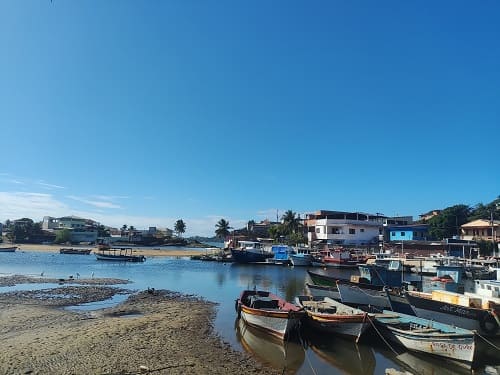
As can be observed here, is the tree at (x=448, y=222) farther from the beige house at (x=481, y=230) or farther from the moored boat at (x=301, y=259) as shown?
the moored boat at (x=301, y=259)

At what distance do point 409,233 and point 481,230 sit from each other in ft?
48.7

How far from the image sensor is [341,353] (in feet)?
52.3

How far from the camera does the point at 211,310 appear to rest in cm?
2461

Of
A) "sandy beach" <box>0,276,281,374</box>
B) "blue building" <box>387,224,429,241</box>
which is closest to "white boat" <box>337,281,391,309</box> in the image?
"sandy beach" <box>0,276,281,374</box>

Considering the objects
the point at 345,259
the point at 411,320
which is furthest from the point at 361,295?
the point at 345,259

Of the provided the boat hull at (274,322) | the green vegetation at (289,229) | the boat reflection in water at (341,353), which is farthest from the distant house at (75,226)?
the boat reflection in water at (341,353)

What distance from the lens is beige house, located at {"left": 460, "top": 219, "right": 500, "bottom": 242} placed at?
213ft

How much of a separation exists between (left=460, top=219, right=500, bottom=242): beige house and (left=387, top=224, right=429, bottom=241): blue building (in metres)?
9.19

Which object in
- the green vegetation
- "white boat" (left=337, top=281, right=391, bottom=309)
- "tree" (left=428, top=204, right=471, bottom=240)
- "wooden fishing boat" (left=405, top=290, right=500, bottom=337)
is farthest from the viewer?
the green vegetation

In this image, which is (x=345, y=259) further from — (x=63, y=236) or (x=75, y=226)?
(x=75, y=226)

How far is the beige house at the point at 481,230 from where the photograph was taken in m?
65.0

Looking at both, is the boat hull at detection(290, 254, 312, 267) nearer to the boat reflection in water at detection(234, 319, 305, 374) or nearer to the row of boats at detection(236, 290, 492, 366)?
the row of boats at detection(236, 290, 492, 366)

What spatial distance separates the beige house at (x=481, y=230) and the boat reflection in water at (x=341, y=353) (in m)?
58.2

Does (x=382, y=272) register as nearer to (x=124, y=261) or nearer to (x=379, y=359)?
(x=379, y=359)
